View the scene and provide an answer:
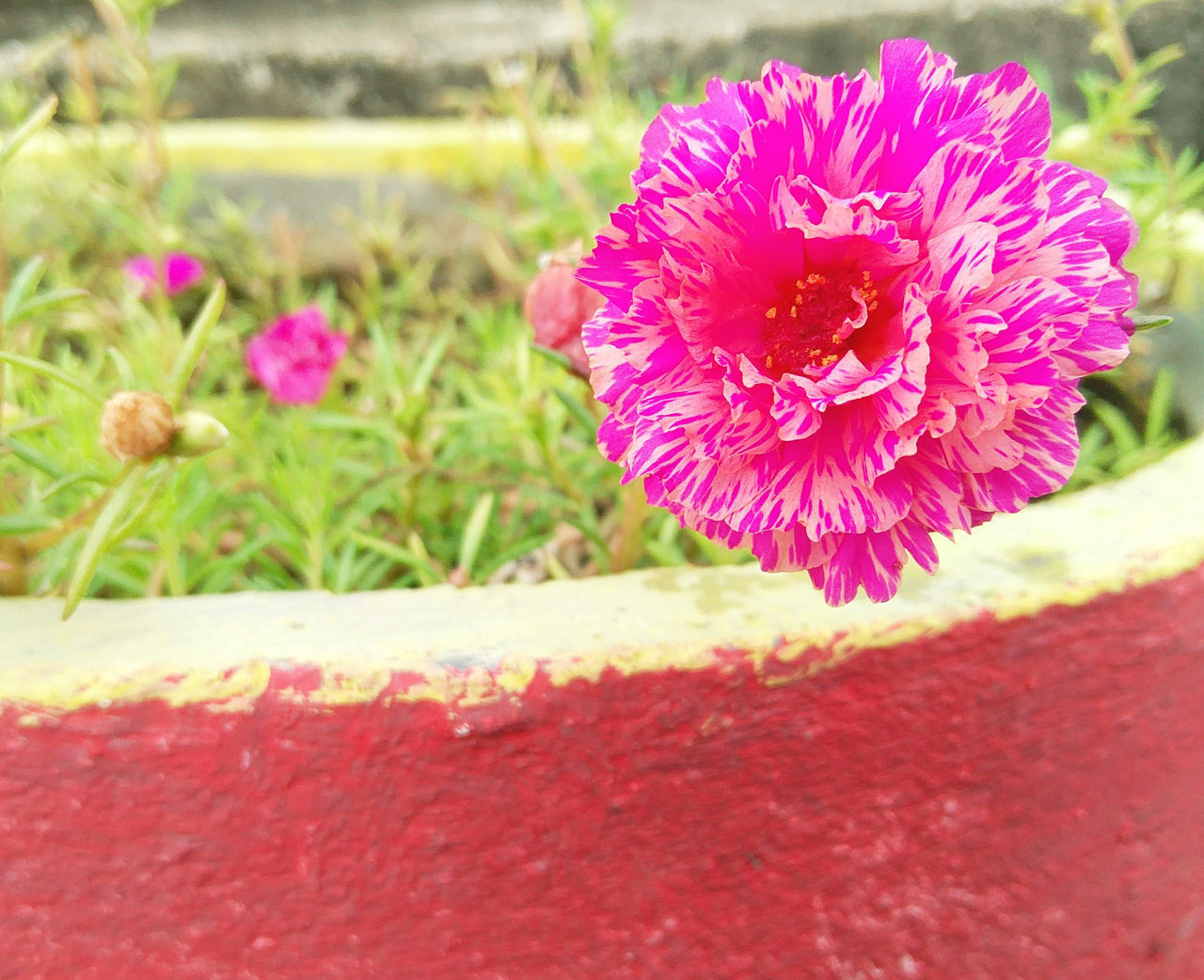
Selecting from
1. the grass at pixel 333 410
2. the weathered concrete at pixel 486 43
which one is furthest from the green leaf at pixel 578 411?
the weathered concrete at pixel 486 43

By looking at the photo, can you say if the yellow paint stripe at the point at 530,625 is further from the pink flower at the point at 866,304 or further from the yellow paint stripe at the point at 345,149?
the yellow paint stripe at the point at 345,149

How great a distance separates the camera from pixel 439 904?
1.71 ft

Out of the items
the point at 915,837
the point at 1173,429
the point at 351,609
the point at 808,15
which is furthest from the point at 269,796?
the point at 808,15

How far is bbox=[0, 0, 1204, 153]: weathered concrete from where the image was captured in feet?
4.58

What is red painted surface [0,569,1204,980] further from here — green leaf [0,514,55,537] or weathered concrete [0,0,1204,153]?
weathered concrete [0,0,1204,153]

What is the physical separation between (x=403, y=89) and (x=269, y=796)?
4.32 feet

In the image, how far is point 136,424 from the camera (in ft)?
1.45

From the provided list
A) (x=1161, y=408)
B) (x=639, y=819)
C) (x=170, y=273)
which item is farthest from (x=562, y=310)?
(x=170, y=273)

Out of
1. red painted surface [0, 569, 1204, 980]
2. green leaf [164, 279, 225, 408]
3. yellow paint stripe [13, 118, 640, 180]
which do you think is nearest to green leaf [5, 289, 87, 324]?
green leaf [164, 279, 225, 408]

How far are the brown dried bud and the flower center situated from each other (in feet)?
1.00

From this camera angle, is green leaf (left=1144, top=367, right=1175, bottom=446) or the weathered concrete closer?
green leaf (left=1144, top=367, right=1175, bottom=446)

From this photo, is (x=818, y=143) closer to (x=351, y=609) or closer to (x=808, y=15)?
(x=351, y=609)

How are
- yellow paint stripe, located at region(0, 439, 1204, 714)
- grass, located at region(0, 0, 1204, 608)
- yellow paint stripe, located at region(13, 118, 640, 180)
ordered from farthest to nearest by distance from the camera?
yellow paint stripe, located at region(13, 118, 640, 180) < grass, located at region(0, 0, 1204, 608) < yellow paint stripe, located at region(0, 439, 1204, 714)

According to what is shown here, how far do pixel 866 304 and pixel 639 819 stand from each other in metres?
0.32
